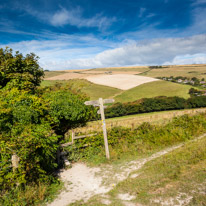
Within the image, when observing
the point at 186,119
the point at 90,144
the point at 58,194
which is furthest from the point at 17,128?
the point at 186,119

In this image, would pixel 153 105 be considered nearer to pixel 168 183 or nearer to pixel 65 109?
pixel 65 109

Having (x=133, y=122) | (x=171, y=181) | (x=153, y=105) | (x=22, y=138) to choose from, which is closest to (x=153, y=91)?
(x=153, y=105)

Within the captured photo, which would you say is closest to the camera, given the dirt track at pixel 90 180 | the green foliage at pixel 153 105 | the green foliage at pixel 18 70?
Result: the dirt track at pixel 90 180

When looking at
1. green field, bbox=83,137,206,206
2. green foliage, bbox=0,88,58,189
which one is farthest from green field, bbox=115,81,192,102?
green foliage, bbox=0,88,58,189

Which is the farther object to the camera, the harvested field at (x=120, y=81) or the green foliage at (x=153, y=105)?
the harvested field at (x=120, y=81)

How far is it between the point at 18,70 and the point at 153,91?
41214 millimetres

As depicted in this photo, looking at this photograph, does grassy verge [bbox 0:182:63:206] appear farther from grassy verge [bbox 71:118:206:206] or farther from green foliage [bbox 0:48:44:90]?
green foliage [bbox 0:48:44:90]

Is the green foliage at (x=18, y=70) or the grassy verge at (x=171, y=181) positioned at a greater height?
the green foliage at (x=18, y=70)

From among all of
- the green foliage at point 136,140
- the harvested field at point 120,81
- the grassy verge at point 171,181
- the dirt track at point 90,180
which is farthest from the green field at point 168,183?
the harvested field at point 120,81

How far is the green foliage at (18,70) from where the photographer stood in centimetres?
848

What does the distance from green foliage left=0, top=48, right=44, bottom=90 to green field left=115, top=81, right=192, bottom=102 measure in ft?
104

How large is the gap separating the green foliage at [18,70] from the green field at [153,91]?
104 feet

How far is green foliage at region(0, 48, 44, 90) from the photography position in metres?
8.48

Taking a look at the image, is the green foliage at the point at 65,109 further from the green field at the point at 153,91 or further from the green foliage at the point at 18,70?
the green field at the point at 153,91
